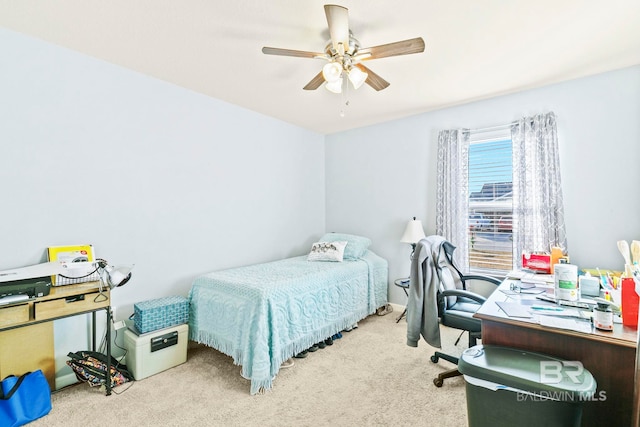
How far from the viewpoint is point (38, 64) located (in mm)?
2135

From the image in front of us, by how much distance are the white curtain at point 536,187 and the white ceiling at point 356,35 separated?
0.44m

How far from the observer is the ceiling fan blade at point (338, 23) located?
159 cm

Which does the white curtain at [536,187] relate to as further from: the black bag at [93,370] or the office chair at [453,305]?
the black bag at [93,370]

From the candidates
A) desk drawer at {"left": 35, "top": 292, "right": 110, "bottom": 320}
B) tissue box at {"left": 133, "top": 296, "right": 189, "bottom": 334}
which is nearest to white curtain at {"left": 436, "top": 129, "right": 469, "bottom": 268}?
tissue box at {"left": 133, "top": 296, "right": 189, "bottom": 334}

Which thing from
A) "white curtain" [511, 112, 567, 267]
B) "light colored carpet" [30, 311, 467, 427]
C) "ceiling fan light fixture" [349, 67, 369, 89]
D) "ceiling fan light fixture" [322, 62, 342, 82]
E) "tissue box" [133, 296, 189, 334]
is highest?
"ceiling fan light fixture" [349, 67, 369, 89]

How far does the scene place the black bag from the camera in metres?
2.12

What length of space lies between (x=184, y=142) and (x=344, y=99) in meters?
1.71

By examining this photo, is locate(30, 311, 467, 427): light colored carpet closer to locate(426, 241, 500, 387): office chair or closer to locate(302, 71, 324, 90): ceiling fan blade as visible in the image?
locate(426, 241, 500, 387): office chair

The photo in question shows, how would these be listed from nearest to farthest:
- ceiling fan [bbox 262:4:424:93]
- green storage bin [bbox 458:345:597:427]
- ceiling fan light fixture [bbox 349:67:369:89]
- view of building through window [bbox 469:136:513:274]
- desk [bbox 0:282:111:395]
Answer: green storage bin [bbox 458:345:597:427] → ceiling fan [bbox 262:4:424:93] → desk [bbox 0:282:111:395] → ceiling fan light fixture [bbox 349:67:369:89] → view of building through window [bbox 469:136:513:274]

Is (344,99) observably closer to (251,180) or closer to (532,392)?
(251,180)

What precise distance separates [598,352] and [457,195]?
2161 millimetres

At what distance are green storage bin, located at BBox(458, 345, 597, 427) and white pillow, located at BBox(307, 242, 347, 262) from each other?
2.13 metres

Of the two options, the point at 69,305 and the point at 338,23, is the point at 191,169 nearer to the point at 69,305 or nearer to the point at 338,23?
the point at 69,305

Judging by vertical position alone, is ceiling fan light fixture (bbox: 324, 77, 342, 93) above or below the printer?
above
